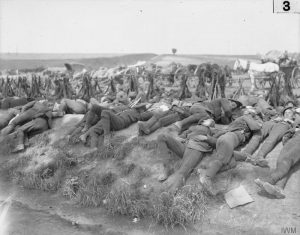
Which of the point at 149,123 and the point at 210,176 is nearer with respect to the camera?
the point at 210,176

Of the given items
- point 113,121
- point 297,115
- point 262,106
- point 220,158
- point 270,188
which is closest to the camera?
point 270,188

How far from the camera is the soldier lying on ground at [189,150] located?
5457 millimetres

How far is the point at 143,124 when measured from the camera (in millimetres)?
7070

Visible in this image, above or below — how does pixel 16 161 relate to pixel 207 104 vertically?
below

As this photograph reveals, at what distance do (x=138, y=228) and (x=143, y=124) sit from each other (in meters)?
2.54

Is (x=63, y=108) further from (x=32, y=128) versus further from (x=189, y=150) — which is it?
(x=189, y=150)

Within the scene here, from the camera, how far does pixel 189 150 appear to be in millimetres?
5781

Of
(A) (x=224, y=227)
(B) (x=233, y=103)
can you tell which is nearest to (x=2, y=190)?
(A) (x=224, y=227)

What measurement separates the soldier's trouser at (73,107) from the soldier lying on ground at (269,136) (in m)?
4.67

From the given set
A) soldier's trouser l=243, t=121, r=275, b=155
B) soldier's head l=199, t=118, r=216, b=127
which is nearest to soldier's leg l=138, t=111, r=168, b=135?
soldier's head l=199, t=118, r=216, b=127

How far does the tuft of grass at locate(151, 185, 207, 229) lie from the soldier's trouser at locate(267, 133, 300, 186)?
3.26ft

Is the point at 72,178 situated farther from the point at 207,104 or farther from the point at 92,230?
the point at 207,104

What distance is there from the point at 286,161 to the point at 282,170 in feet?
0.55

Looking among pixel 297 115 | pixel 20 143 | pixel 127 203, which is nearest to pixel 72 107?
pixel 20 143
